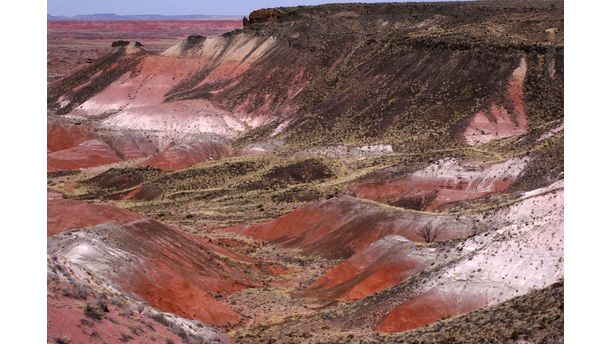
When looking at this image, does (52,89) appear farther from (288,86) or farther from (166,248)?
(166,248)

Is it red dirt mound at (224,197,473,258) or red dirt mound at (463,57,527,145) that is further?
red dirt mound at (463,57,527,145)

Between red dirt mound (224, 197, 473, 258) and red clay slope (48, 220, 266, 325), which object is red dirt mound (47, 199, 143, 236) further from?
red dirt mound (224, 197, 473, 258)

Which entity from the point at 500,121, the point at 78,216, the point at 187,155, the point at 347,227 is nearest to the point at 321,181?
the point at 187,155

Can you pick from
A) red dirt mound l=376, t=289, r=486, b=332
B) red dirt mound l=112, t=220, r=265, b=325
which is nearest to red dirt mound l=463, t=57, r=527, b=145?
red dirt mound l=112, t=220, r=265, b=325

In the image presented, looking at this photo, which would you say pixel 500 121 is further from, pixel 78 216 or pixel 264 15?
pixel 264 15

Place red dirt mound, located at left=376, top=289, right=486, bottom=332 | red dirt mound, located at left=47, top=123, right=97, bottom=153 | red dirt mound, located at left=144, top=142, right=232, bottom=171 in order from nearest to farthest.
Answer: red dirt mound, located at left=376, top=289, right=486, bottom=332
red dirt mound, located at left=144, top=142, right=232, bottom=171
red dirt mound, located at left=47, top=123, right=97, bottom=153
